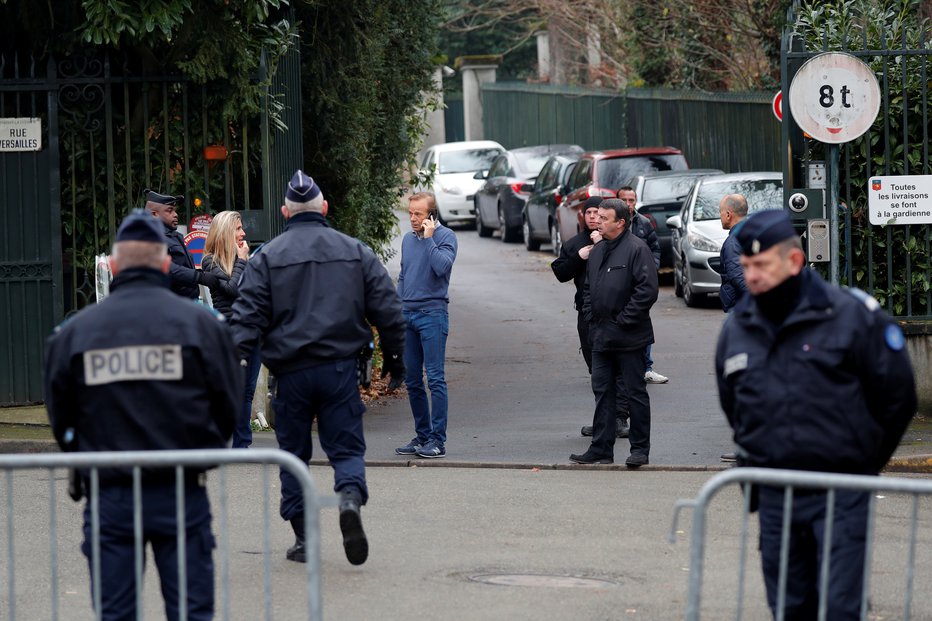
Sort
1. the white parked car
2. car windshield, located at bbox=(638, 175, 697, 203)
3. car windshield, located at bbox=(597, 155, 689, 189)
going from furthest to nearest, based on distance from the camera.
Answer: the white parked car < car windshield, located at bbox=(597, 155, 689, 189) < car windshield, located at bbox=(638, 175, 697, 203)

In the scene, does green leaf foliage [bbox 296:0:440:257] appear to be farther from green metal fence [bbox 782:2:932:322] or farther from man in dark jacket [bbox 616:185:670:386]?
green metal fence [bbox 782:2:932:322]

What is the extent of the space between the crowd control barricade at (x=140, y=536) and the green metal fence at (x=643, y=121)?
1722cm

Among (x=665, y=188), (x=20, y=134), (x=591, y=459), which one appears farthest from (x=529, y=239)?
(x=591, y=459)

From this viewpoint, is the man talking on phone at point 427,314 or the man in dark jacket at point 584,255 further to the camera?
the man in dark jacket at point 584,255

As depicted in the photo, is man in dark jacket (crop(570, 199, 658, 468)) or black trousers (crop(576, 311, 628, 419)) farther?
black trousers (crop(576, 311, 628, 419))

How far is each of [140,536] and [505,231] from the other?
82.0 ft

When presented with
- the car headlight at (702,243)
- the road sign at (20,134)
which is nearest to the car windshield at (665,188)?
the car headlight at (702,243)

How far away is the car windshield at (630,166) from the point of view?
77.1ft

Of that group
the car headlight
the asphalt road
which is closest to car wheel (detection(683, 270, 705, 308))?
the asphalt road

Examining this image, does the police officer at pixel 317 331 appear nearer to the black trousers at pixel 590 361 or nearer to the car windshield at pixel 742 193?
the black trousers at pixel 590 361

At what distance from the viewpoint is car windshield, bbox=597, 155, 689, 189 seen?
77.1 ft

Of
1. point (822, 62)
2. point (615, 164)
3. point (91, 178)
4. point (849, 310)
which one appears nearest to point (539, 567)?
point (849, 310)

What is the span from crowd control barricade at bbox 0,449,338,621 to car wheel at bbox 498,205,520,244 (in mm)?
19854

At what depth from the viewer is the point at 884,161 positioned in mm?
11188
